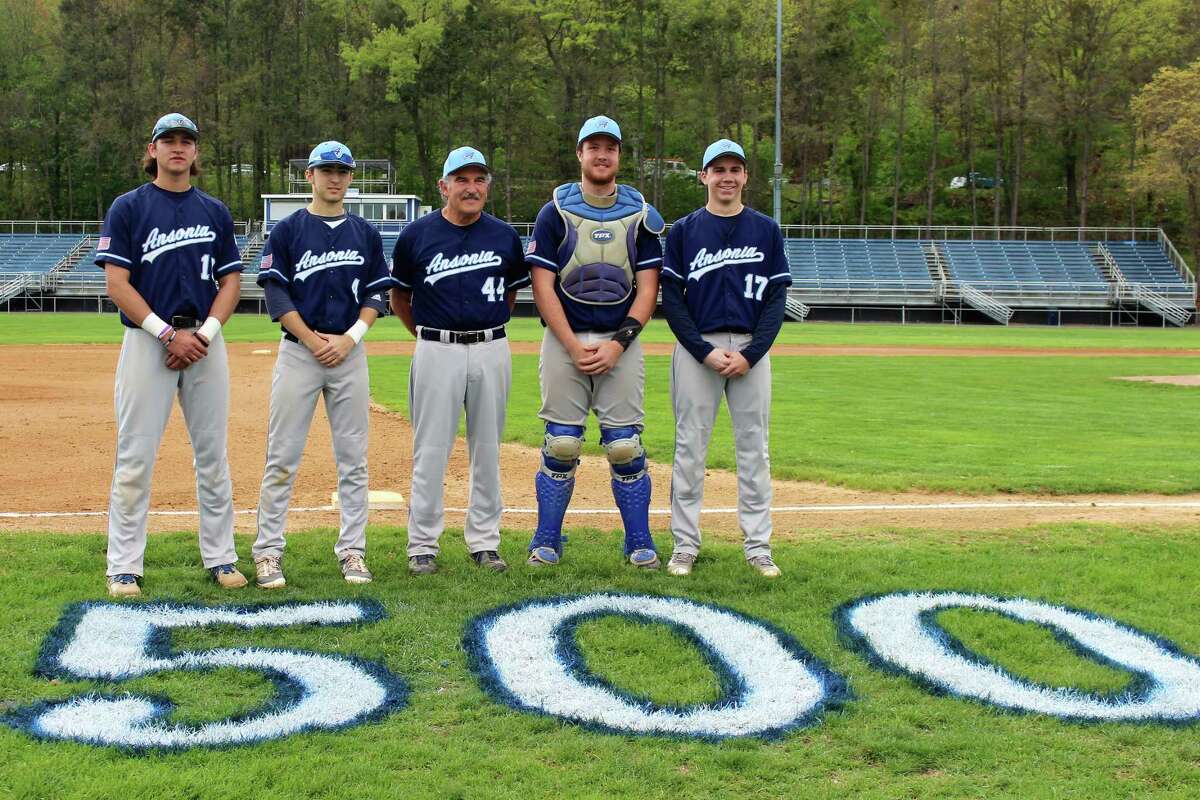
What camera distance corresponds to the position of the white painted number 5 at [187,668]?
3896 mm

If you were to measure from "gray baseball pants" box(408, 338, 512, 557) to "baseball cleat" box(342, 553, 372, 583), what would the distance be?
283 millimetres

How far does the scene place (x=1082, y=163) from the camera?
192ft

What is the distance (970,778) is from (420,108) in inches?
2485

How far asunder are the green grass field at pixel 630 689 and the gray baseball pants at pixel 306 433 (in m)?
0.27

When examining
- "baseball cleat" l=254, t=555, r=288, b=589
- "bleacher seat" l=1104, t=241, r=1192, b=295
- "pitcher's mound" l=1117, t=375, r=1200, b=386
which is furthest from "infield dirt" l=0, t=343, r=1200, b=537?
"bleacher seat" l=1104, t=241, r=1192, b=295

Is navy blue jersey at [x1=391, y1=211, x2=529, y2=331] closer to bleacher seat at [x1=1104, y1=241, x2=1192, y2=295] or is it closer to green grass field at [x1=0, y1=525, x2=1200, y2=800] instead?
green grass field at [x1=0, y1=525, x2=1200, y2=800]

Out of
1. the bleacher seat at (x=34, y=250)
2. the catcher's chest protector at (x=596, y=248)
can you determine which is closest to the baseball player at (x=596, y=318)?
the catcher's chest protector at (x=596, y=248)

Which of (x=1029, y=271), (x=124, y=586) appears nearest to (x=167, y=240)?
(x=124, y=586)

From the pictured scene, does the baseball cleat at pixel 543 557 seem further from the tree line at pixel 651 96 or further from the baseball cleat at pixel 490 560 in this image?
the tree line at pixel 651 96

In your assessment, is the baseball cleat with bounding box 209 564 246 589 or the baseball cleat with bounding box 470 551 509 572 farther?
the baseball cleat with bounding box 470 551 509 572

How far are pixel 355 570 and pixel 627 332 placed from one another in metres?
1.92

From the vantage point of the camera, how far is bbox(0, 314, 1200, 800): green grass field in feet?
11.7

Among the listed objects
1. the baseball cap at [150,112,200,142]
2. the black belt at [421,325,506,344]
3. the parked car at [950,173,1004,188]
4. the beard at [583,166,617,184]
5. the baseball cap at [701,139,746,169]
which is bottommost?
the black belt at [421,325,506,344]

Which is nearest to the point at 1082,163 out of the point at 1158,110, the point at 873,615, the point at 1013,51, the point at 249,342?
the point at 1013,51
